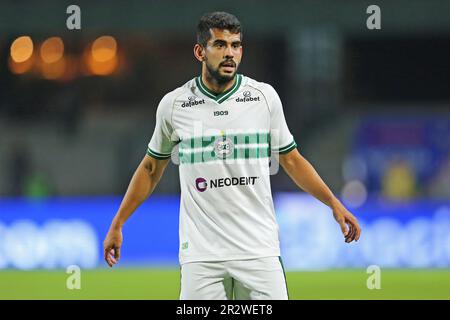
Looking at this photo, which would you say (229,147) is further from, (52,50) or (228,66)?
(52,50)

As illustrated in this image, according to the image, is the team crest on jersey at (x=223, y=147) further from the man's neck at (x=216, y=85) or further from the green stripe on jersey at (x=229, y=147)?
the man's neck at (x=216, y=85)

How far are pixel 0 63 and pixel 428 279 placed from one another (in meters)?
16.8

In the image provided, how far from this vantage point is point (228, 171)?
557 cm

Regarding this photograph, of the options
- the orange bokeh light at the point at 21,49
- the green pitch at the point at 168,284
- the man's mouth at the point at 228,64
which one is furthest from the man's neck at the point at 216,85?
the orange bokeh light at the point at 21,49

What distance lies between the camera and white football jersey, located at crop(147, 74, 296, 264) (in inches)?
219

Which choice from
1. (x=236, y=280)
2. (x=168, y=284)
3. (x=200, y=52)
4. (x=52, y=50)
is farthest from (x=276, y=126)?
(x=52, y=50)

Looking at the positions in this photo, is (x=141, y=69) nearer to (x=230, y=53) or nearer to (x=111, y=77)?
(x=111, y=77)

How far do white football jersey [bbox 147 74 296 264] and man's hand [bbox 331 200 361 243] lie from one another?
364mm

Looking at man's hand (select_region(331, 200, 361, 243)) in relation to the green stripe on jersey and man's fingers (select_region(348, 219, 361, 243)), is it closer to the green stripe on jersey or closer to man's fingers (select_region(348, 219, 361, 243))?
man's fingers (select_region(348, 219, 361, 243))

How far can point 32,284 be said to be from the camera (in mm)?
13266

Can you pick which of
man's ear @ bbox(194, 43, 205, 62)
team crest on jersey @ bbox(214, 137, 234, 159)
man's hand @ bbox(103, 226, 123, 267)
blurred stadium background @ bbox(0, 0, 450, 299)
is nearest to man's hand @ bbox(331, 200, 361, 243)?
team crest on jersey @ bbox(214, 137, 234, 159)

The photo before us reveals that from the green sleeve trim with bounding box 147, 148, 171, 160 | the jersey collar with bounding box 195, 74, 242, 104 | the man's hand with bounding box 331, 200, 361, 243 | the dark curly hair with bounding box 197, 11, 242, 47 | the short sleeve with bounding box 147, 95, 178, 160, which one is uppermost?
the dark curly hair with bounding box 197, 11, 242, 47

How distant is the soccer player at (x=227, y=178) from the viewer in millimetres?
5559
